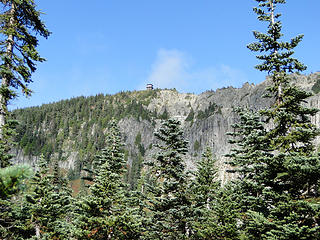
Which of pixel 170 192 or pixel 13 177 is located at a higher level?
pixel 170 192

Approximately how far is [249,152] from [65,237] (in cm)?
1945

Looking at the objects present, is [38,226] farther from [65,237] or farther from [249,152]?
[249,152]

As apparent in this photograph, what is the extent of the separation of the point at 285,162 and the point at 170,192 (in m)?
11.8

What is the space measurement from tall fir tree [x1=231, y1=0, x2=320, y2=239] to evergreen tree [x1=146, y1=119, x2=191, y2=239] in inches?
292

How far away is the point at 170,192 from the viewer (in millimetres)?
21891

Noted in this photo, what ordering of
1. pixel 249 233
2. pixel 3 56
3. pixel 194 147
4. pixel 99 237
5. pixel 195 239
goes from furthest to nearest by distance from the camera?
pixel 194 147, pixel 195 239, pixel 99 237, pixel 249 233, pixel 3 56

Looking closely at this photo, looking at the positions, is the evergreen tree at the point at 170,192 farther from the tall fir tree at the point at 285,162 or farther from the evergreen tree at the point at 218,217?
the tall fir tree at the point at 285,162

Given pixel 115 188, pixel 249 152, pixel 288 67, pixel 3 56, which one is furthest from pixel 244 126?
pixel 3 56

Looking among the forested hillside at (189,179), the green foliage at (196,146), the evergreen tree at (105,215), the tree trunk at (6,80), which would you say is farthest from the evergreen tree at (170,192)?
the green foliage at (196,146)

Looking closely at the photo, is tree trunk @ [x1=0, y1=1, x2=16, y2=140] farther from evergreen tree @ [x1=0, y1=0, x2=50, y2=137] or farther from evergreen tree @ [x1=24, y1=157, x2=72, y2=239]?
evergreen tree @ [x1=24, y1=157, x2=72, y2=239]

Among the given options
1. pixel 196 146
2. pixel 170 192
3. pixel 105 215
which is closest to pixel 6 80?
pixel 105 215

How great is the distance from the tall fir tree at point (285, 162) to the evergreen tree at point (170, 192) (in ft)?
24.3

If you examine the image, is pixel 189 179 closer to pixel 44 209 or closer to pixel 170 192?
pixel 170 192

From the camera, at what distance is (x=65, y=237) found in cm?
2572
